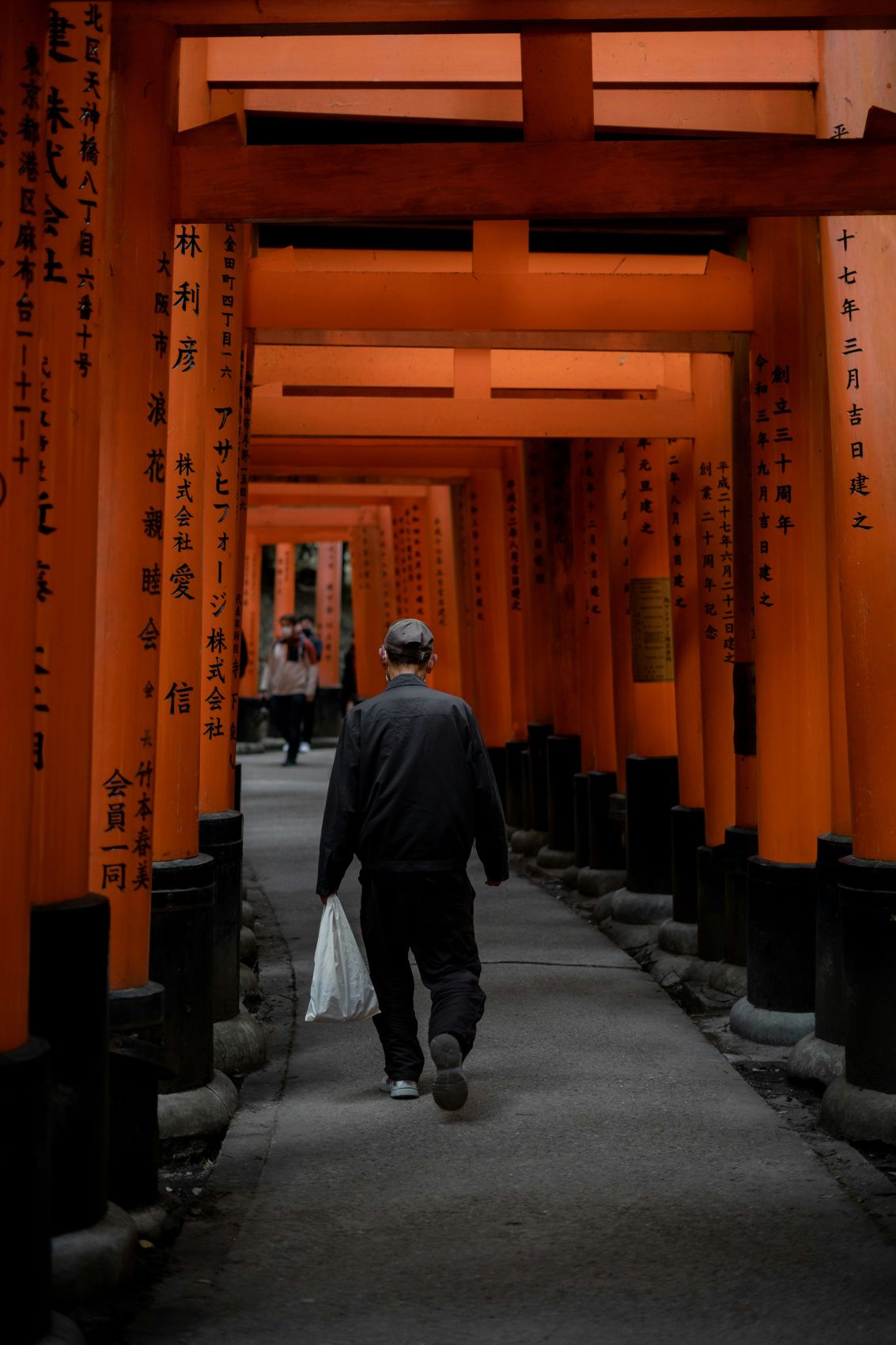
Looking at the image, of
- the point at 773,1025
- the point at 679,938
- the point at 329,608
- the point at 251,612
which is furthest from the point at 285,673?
the point at 773,1025

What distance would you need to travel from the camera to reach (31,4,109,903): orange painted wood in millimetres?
3635

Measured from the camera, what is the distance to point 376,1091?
547 cm

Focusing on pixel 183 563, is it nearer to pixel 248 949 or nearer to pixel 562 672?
pixel 248 949

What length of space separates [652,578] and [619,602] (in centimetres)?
65

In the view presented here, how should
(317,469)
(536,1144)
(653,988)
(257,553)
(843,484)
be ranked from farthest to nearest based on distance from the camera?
1. (257,553)
2. (317,469)
3. (653,988)
4. (843,484)
5. (536,1144)

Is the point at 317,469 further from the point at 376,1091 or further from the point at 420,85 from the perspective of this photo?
the point at 376,1091

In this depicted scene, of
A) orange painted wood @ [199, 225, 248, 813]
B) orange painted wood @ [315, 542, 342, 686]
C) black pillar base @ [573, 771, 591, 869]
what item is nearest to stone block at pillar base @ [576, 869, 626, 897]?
black pillar base @ [573, 771, 591, 869]

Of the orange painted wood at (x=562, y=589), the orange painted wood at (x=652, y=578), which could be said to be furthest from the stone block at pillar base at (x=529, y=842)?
the orange painted wood at (x=652, y=578)

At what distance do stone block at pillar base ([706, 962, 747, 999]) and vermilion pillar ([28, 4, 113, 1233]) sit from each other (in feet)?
13.2

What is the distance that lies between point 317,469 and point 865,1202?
9.07 m

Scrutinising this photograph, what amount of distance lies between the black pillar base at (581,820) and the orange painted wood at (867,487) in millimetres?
5725

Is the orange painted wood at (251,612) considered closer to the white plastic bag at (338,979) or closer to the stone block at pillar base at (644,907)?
the stone block at pillar base at (644,907)

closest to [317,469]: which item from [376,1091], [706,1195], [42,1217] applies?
[376,1091]

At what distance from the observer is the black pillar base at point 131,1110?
13.6 feet
